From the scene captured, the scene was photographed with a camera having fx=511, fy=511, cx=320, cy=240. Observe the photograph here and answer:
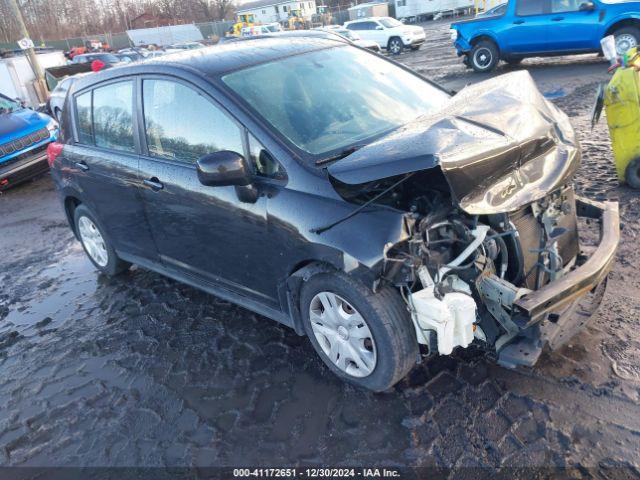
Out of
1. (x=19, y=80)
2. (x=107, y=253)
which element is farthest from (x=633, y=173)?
(x=19, y=80)

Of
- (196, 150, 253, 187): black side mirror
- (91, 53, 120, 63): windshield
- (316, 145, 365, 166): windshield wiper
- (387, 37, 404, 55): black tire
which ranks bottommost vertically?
→ (387, 37, 404, 55): black tire

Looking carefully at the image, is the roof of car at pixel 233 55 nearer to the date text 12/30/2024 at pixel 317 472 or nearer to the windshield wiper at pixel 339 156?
the windshield wiper at pixel 339 156

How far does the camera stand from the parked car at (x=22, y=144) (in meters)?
9.11

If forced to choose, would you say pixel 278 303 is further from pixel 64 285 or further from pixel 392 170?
pixel 64 285

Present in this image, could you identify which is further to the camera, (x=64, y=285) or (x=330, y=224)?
(x=64, y=285)

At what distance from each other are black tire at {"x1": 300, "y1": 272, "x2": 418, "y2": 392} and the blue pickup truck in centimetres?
1105

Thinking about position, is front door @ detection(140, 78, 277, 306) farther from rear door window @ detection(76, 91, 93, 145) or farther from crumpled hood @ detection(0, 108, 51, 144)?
crumpled hood @ detection(0, 108, 51, 144)

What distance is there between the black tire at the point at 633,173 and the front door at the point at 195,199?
3.97m

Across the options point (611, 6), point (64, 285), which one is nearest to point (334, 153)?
point (64, 285)

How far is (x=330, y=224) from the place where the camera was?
109 inches

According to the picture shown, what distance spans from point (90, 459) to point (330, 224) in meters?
1.91

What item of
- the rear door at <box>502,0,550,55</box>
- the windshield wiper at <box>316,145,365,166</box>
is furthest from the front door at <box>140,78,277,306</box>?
the rear door at <box>502,0,550,55</box>

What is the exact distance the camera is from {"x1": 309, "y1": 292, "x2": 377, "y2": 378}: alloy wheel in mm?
2842

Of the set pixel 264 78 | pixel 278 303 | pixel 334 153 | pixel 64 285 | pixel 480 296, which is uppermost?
pixel 264 78
